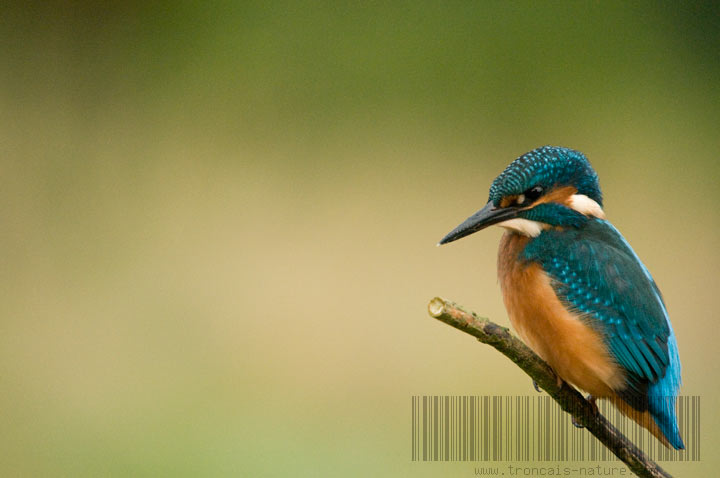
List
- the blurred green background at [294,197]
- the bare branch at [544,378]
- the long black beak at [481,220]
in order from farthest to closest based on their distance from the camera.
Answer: the blurred green background at [294,197]
the long black beak at [481,220]
the bare branch at [544,378]

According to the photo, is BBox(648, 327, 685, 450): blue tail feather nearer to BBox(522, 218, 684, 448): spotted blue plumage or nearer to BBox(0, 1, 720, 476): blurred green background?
BBox(522, 218, 684, 448): spotted blue plumage

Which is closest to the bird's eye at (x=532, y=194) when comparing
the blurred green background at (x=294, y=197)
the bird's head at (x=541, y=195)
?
the bird's head at (x=541, y=195)

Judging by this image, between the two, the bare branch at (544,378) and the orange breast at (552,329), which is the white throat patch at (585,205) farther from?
the bare branch at (544,378)

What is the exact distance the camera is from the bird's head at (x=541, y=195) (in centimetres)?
96

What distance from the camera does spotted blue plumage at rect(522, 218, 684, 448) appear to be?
3.21ft

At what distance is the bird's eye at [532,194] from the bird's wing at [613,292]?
0.08 m

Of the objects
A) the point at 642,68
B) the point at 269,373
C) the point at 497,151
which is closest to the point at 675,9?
the point at 642,68

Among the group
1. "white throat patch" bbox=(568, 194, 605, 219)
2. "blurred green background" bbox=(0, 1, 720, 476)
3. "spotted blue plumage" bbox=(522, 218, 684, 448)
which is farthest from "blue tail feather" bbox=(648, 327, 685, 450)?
"blurred green background" bbox=(0, 1, 720, 476)

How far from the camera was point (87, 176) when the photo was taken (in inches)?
106

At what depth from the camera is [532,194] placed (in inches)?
39.2

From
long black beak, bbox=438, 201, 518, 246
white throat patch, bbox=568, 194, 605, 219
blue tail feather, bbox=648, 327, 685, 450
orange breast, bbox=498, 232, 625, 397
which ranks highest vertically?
white throat patch, bbox=568, 194, 605, 219

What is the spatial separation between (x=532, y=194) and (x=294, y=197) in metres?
1.69

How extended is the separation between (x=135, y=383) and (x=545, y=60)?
168 cm

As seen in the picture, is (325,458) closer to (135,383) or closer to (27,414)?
(135,383)
